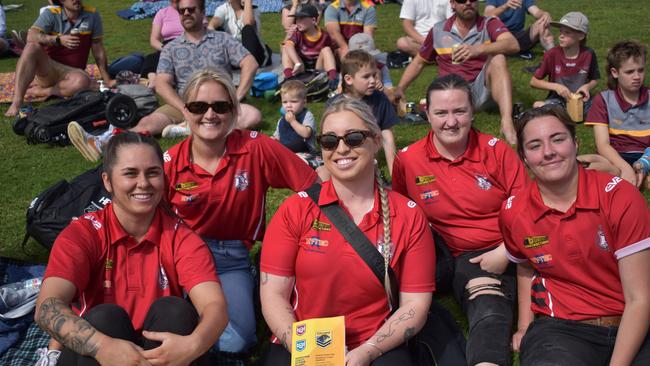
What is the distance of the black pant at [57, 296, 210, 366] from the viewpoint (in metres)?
3.07

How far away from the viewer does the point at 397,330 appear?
3.20 metres

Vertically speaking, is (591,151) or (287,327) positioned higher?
(287,327)

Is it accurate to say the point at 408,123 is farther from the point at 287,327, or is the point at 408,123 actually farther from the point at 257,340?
the point at 287,327

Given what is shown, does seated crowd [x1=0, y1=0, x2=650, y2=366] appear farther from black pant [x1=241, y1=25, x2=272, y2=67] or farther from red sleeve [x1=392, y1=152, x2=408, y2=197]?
black pant [x1=241, y1=25, x2=272, y2=67]

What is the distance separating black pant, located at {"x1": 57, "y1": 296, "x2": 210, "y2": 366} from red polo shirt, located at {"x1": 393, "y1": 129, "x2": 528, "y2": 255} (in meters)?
1.79

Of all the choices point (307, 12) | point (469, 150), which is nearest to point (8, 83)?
point (307, 12)

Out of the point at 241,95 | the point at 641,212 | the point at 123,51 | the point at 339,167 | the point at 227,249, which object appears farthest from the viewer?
the point at 123,51

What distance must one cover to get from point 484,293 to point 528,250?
1.94 ft

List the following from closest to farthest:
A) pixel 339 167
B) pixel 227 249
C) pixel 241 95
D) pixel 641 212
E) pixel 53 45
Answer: pixel 641 212 → pixel 339 167 → pixel 227 249 → pixel 241 95 → pixel 53 45

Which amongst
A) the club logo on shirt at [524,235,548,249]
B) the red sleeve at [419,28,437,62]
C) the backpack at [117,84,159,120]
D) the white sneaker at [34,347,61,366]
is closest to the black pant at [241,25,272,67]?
the backpack at [117,84,159,120]

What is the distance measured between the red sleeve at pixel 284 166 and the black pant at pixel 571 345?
5.53ft

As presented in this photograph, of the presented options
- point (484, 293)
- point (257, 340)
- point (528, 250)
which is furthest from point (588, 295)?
point (257, 340)

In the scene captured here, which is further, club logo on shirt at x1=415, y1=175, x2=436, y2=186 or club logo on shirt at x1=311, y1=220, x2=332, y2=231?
club logo on shirt at x1=415, y1=175, x2=436, y2=186

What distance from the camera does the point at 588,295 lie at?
3354mm
